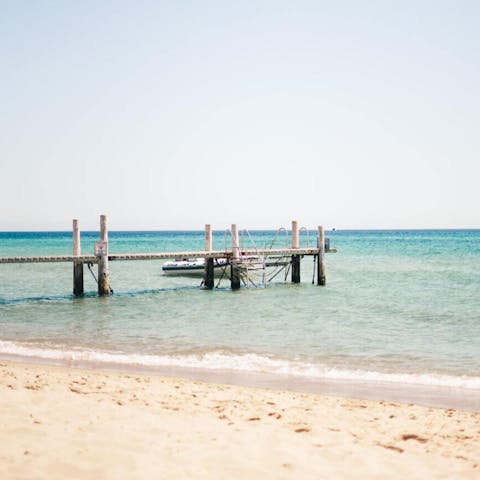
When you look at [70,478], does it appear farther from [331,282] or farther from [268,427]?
[331,282]

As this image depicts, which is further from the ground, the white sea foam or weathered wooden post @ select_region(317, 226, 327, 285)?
weathered wooden post @ select_region(317, 226, 327, 285)

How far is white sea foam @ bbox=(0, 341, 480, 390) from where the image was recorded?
11078 mm

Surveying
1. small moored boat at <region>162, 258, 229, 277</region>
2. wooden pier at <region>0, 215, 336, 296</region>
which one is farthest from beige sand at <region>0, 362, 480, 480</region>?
small moored boat at <region>162, 258, 229, 277</region>

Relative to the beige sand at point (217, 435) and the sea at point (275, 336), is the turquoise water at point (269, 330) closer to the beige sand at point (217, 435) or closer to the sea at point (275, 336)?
the sea at point (275, 336)

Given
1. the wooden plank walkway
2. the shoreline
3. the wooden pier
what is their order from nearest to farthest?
1. the shoreline
2. the wooden plank walkway
3. the wooden pier

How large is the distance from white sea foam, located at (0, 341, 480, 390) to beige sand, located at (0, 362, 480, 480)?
85.0 inches

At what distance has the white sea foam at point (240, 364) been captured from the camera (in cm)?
1108

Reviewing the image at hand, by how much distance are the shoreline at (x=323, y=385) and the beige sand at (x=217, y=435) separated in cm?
65

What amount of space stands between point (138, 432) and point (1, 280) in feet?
105

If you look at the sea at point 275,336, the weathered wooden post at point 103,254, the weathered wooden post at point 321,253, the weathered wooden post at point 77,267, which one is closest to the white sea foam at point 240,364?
the sea at point 275,336

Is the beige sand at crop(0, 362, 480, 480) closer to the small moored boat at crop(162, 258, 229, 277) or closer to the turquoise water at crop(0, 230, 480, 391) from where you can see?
the turquoise water at crop(0, 230, 480, 391)

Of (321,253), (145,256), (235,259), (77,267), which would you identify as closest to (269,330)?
(145,256)

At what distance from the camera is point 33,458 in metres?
5.73

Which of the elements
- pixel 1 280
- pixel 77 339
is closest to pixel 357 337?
pixel 77 339
